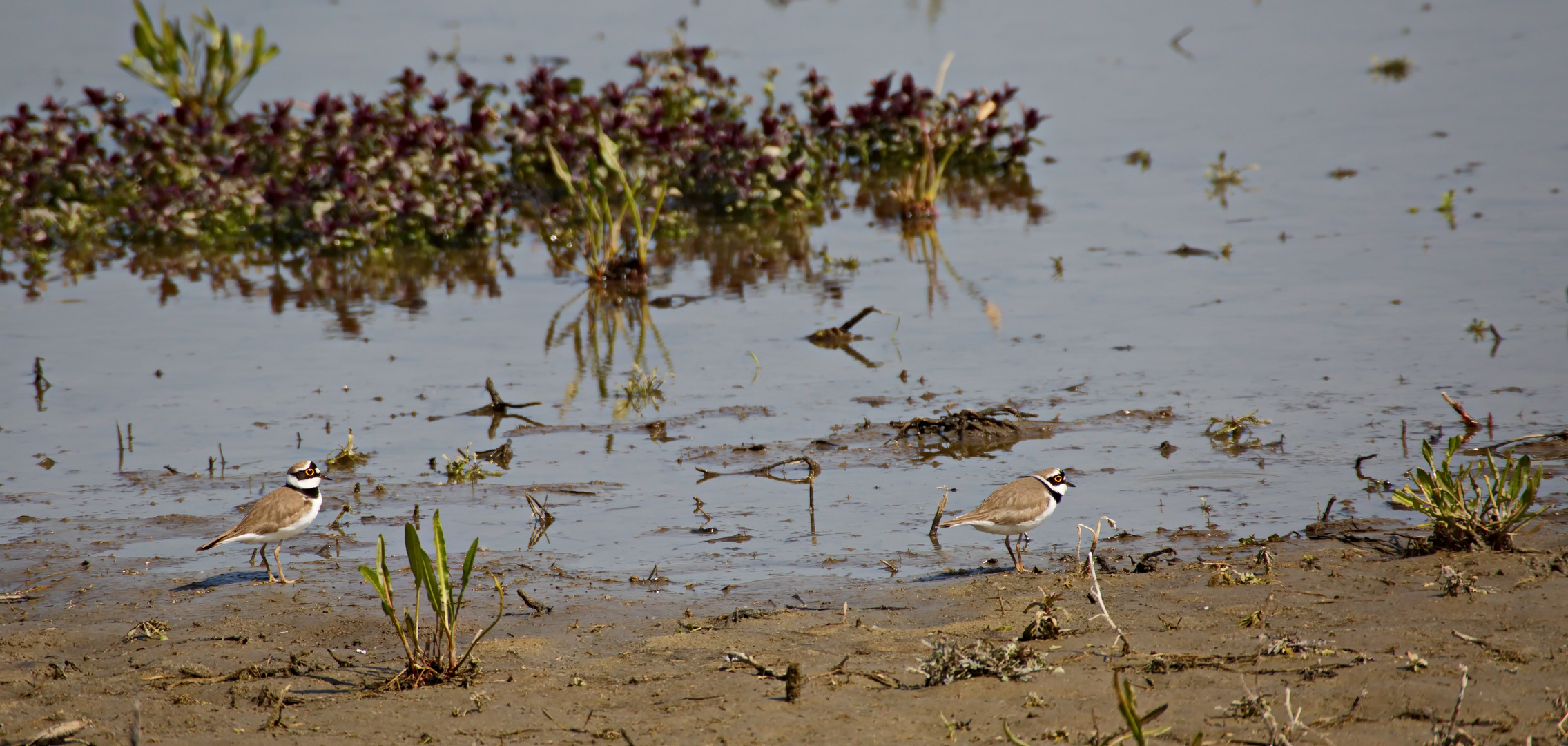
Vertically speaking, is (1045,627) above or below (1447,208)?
below

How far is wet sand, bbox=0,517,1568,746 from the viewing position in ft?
14.9

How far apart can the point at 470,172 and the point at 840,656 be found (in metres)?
10.3

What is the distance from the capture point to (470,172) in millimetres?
14266

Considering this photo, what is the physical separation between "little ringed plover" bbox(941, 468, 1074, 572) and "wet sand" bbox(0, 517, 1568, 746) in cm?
25

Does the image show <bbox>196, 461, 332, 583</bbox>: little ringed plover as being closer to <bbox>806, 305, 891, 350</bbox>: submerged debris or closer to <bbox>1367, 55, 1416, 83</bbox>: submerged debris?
<bbox>806, 305, 891, 350</bbox>: submerged debris

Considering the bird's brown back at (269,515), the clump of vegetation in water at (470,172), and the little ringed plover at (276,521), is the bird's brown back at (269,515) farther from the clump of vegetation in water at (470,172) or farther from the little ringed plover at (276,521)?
the clump of vegetation in water at (470,172)

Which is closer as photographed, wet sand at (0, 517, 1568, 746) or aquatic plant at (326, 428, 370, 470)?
wet sand at (0, 517, 1568, 746)

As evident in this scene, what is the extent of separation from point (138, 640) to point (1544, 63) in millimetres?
19815

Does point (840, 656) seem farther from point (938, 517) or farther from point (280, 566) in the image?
point (280, 566)

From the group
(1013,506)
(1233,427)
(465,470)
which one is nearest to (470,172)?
(465,470)

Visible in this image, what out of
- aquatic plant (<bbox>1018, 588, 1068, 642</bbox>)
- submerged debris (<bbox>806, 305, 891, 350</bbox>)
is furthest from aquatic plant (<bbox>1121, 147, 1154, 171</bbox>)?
aquatic plant (<bbox>1018, 588, 1068, 642</bbox>)

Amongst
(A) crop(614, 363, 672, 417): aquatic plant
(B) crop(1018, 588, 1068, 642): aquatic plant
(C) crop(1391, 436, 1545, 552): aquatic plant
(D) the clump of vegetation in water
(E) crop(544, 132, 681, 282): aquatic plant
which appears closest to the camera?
(B) crop(1018, 588, 1068, 642): aquatic plant

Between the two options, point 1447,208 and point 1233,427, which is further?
point 1447,208

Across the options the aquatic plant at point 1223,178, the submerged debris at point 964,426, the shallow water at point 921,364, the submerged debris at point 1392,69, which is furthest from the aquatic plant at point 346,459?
the submerged debris at point 1392,69
